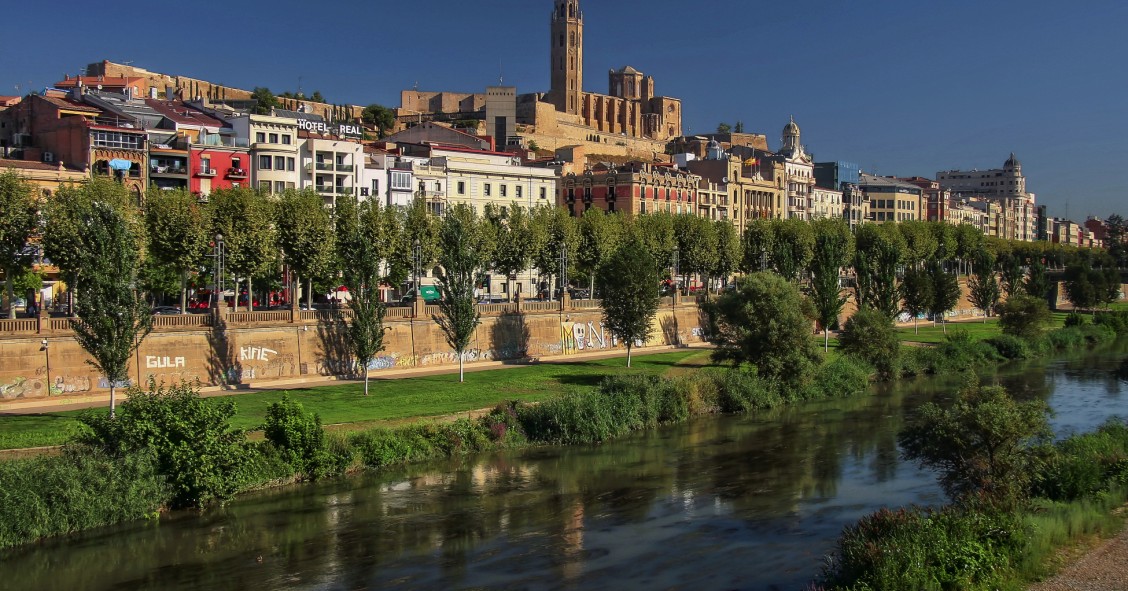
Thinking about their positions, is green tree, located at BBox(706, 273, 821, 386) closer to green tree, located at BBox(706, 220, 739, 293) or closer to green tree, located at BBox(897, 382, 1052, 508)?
green tree, located at BBox(897, 382, 1052, 508)

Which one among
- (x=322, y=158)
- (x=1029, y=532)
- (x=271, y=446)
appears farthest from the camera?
(x=322, y=158)

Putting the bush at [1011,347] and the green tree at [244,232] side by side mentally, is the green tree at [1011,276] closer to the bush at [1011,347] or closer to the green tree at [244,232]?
the bush at [1011,347]

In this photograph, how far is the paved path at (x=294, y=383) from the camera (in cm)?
5125

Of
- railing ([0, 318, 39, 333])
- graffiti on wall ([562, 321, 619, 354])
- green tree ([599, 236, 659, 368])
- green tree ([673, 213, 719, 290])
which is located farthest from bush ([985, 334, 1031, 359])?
railing ([0, 318, 39, 333])

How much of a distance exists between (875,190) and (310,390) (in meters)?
152

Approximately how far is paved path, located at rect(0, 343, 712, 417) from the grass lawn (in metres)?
1.27

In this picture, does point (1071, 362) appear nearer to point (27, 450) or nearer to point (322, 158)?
point (322, 158)

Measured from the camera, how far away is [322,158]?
95688mm

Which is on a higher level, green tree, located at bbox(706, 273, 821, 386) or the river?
green tree, located at bbox(706, 273, 821, 386)

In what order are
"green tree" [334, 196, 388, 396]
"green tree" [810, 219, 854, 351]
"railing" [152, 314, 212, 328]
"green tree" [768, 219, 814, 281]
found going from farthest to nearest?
"green tree" [768, 219, 814, 281]
"green tree" [810, 219, 854, 351]
"green tree" [334, 196, 388, 396]
"railing" [152, 314, 212, 328]

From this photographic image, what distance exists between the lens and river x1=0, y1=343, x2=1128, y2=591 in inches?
1326

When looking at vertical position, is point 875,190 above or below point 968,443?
above

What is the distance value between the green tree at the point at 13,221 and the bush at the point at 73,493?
66.5 ft

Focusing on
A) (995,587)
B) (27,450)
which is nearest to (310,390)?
(27,450)
